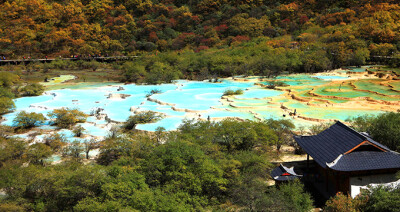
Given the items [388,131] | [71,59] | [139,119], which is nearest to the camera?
[388,131]

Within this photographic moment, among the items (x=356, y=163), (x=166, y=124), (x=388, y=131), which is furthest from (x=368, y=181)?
(x=166, y=124)

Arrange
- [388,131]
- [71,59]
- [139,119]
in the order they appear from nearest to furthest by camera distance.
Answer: [388,131], [139,119], [71,59]

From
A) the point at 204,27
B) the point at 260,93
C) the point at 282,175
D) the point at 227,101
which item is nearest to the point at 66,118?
the point at 227,101

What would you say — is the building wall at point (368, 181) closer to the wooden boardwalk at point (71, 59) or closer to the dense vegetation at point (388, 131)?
the dense vegetation at point (388, 131)

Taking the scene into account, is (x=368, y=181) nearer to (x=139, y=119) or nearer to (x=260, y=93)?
(x=139, y=119)

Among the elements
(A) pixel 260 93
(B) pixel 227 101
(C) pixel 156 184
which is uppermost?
(C) pixel 156 184

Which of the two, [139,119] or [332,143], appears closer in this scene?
[332,143]

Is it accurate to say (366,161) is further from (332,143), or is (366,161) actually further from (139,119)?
(139,119)

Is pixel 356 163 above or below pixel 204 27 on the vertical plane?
below

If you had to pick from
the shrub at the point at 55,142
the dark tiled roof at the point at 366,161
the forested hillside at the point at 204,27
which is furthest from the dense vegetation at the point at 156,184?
the forested hillside at the point at 204,27
